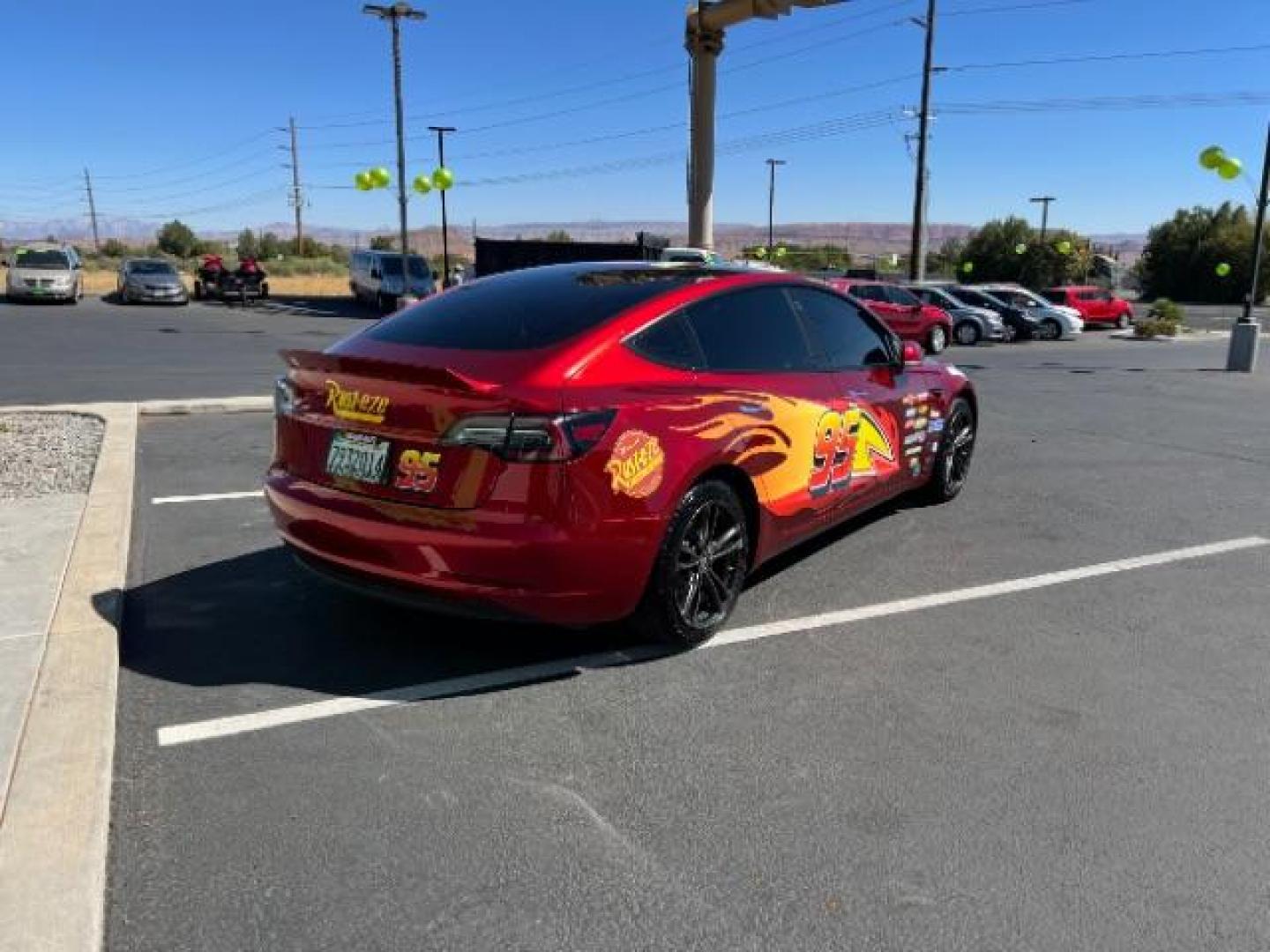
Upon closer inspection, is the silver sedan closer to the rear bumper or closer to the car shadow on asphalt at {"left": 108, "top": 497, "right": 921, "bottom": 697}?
the car shadow on asphalt at {"left": 108, "top": 497, "right": 921, "bottom": 697}

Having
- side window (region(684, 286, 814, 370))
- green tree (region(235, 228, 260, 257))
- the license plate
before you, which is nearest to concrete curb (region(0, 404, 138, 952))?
the license plate

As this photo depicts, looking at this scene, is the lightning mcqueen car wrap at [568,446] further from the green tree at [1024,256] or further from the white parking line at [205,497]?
the green tree at [1024,256]

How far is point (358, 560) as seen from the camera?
3848 mm

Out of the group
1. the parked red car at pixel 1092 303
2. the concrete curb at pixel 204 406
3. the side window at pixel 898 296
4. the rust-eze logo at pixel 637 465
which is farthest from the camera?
the parked red car at pixel 1092 303

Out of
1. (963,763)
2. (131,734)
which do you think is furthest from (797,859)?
A: (131,734)

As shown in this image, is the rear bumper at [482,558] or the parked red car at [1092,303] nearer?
the rear bumper at [482,558]

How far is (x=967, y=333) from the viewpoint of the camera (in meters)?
27.9

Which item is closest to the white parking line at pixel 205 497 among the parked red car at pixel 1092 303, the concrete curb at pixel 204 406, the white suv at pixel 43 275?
the concrete curb at pixel 204 406

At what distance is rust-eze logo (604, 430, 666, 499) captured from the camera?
3.72 m

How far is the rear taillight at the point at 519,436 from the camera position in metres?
3.55

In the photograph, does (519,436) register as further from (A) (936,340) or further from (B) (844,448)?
(A) (936,340)

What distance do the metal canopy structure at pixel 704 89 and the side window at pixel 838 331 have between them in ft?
72.2

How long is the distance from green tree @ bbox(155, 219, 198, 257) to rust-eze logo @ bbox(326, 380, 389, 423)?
3557 inches

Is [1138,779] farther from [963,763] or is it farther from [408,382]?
[408,382]
